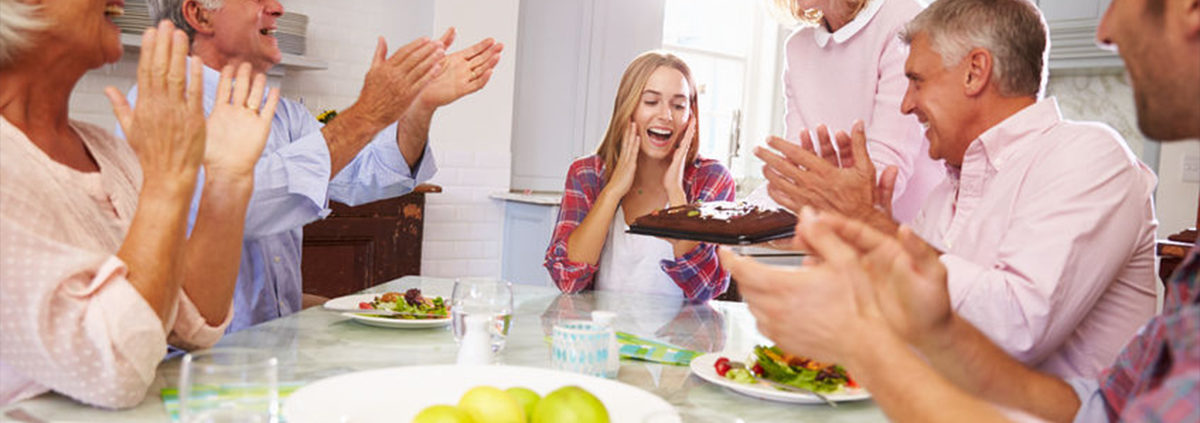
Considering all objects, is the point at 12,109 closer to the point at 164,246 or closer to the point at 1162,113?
the point at 164,246

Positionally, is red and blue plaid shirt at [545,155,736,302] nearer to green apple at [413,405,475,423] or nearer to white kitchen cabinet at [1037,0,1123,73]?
green apple at [413,405,475,423]

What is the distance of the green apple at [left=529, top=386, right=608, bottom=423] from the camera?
1055 millimetres

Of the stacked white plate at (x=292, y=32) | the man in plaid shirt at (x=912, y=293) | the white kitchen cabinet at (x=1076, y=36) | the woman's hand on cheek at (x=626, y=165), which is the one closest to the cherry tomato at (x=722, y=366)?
the man in plaid shirt at (x=912, y=293)

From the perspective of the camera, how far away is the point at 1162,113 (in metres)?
1.01

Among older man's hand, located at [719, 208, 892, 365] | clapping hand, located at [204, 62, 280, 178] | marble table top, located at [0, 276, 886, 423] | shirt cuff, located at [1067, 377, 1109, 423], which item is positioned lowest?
marble table top, located at [0, 276, 886, 423]

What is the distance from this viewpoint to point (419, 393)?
1.28m

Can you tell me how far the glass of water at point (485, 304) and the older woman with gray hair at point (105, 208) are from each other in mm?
362

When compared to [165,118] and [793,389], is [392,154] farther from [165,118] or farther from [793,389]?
[793,389]

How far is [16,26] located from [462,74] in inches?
43.4

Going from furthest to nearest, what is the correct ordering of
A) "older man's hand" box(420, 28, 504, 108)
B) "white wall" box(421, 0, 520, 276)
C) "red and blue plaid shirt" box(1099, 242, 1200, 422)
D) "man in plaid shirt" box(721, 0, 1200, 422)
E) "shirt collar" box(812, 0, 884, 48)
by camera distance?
1. "white wall" box(421, 0, 520, 276)
2. "shirt collar" box(812, 0, 884, 48)
3. "older man's hand" box(420, 28, 504, 108)
4. "man in plaid shirt" box(721, 0, 1200, 422)
5. "red and blue plaid shirt" box(1099, 242, 1200, 422)

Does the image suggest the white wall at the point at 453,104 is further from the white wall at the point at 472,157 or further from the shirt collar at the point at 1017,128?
the shirt collar at the point at 1017,128

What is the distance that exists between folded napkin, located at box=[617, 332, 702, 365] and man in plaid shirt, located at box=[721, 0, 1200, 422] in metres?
0.63

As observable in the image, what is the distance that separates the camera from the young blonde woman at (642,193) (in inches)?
109

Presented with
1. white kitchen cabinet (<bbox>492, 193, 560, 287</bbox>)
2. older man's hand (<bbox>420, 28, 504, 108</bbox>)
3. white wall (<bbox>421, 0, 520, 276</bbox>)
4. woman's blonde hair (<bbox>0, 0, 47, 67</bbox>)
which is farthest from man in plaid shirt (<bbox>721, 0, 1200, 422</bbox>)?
white wall (<bbox>421, 0, 520, 276</bbox>)
